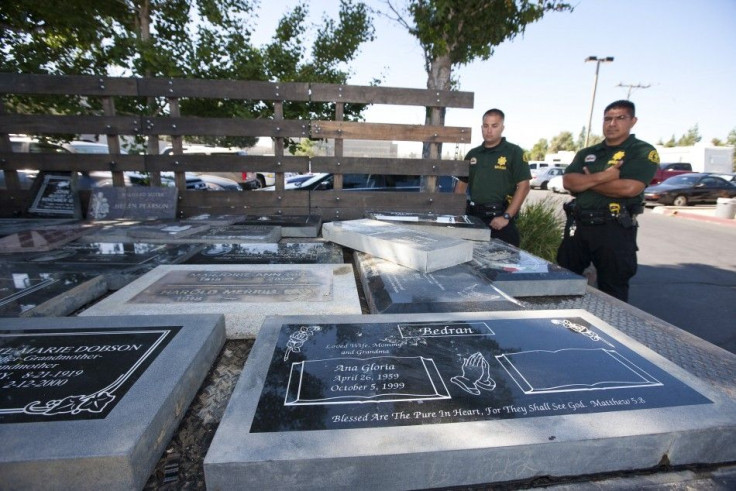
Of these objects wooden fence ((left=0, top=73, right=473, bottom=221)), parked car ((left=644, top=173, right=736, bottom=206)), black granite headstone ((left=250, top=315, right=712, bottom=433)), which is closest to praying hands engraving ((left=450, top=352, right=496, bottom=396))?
black granite headstone ((left=250, top=315, right=712, bottom=433))

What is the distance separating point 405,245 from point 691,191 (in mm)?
23042

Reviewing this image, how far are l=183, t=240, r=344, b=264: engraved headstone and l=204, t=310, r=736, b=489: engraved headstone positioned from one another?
124 cm

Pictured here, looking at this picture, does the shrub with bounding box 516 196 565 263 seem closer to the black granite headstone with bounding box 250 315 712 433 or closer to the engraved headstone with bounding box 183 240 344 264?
the engraved headstone with bounding box 183 240 344 264

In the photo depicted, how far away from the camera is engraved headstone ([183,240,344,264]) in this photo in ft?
8.39

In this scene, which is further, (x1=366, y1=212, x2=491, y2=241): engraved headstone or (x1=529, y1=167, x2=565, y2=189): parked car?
(x1=529, y1=167, x2=565, y2=189): parked car

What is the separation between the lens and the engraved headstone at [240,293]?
1.69 m

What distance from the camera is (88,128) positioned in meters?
4.00

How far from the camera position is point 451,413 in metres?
1.02

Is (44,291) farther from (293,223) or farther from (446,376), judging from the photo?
(293,223)

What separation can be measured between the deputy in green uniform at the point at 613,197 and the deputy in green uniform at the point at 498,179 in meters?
0.60

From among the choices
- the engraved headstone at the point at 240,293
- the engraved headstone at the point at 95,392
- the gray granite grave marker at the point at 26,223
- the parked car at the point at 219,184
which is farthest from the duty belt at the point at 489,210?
the parked car at the point at 219,184

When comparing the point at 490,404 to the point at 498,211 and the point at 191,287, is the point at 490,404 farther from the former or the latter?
the point at 498,211

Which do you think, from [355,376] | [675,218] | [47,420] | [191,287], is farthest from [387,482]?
[675,218]

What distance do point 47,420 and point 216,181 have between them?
14.5 m
